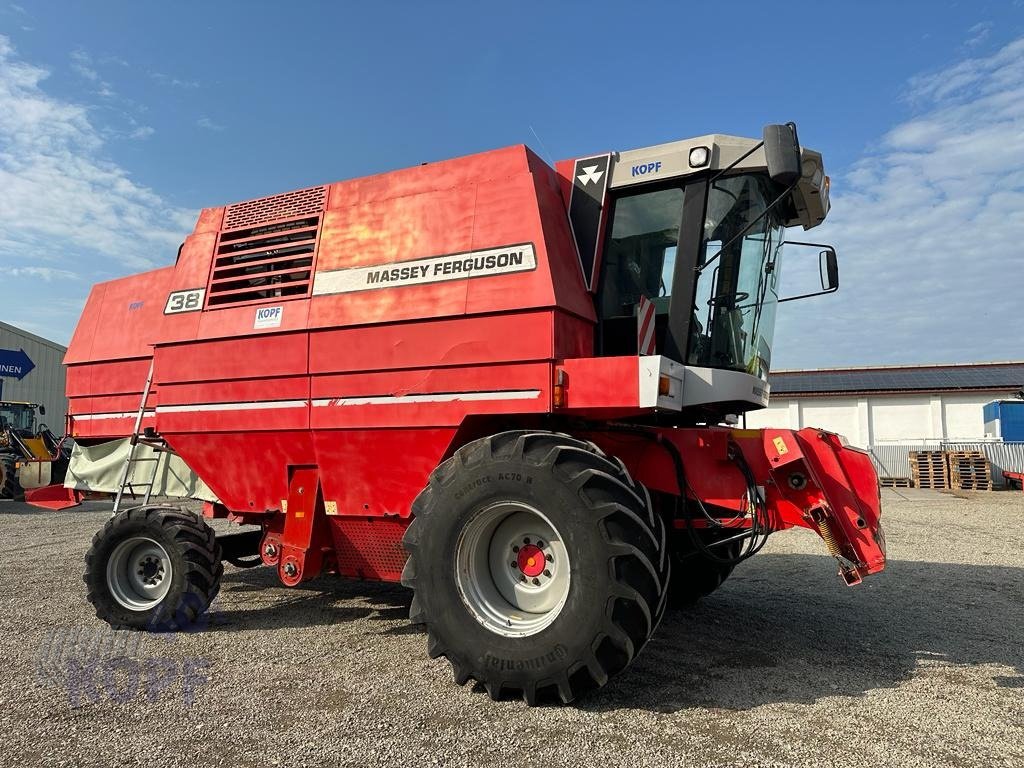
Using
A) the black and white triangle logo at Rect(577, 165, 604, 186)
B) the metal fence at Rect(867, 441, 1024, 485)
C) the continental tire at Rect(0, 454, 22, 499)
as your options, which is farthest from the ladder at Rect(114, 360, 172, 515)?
the metal fence at Rect(867, 441, 1024, 485)

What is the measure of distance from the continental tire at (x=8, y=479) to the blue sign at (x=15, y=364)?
1412 cm

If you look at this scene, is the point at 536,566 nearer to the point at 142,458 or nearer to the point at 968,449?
the point at 142,458

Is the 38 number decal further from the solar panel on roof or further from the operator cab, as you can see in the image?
the solar panel on roof

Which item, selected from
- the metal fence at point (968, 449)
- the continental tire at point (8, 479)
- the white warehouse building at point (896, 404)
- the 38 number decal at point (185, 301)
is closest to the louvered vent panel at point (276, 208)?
the 38 number decal at point (185, 301)

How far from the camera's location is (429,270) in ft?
16.1

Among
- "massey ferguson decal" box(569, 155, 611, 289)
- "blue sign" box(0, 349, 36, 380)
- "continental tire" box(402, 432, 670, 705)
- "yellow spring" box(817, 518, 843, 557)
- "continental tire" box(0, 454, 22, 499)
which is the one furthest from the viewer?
"blue sign" box(0, 349, 36, 380)

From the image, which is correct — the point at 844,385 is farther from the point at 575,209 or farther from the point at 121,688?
the point at 121,688

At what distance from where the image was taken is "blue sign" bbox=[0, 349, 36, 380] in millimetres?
27812

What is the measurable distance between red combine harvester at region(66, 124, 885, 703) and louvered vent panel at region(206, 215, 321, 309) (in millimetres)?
22

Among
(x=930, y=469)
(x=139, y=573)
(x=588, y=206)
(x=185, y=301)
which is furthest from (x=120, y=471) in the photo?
(x=930, y=469)

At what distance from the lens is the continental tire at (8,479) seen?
1598cm

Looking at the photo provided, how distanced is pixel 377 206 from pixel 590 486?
9.51 feet

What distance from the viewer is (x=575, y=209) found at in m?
4.99

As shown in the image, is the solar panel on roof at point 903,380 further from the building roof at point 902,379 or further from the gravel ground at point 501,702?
the gravel ground at point 501,702
